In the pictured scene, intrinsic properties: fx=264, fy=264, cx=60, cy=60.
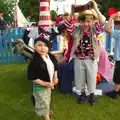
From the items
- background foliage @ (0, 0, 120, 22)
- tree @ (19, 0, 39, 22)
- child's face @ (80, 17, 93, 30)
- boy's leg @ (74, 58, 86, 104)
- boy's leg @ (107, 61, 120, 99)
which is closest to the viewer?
Result: child's face @ (80, 17, 93, 30)

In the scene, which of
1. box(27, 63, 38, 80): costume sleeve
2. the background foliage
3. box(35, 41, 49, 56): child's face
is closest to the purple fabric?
box(35, 41, 49, 56): child's face

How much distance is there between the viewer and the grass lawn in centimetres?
388

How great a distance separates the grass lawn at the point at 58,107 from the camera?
3877 mm

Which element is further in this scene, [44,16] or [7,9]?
[7,9]

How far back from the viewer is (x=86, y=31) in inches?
164

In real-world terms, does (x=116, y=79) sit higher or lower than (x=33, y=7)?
lower

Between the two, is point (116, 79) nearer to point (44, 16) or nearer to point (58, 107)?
point (58, 107)

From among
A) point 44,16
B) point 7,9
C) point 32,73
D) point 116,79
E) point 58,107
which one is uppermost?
point 7,9

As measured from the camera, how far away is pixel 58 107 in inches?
165

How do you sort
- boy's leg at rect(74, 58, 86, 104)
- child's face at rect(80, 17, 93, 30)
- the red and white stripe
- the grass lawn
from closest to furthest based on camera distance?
the grass lawn → child's face at rect(80, 17, 93, 30) → boy's leg at rect(74, 58, 86, 104) → the red and white stripe

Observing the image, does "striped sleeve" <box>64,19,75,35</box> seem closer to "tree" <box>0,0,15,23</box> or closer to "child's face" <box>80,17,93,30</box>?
"child's face" <box>80,17,93,30</box>

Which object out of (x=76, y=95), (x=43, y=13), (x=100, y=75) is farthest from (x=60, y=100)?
(x=43, y=13)

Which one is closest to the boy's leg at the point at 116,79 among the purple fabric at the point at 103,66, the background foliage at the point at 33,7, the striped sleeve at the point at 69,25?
the purple fabric at the point at 103,66

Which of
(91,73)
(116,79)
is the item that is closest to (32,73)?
(91,73)
